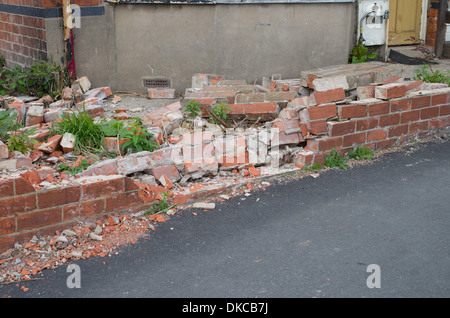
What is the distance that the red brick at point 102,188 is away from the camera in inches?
155

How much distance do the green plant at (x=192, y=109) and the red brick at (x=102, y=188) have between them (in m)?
1.63

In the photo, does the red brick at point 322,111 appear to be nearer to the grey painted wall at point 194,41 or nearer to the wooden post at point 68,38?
the grey painted wall at point 194,41

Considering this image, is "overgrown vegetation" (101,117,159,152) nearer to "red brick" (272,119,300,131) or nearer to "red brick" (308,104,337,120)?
"red brick" (272,119,300,131)

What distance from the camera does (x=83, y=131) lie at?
4973 millimetres

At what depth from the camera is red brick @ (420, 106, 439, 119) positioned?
19.3ft

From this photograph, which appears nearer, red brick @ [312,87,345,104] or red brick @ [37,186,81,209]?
red brick @ [37,186,81,209]

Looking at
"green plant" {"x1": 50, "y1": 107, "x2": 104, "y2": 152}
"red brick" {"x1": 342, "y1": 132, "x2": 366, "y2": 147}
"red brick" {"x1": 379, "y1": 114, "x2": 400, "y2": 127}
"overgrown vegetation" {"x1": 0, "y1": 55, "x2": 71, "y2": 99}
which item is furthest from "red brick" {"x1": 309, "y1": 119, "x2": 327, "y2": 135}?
"overgrown vegetation" {"x1": 0, "y1": 55, "x2": 71, "y2": 99}

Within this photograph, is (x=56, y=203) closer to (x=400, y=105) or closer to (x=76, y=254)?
(x=76, y=254)

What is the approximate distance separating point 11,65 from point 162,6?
245 cm

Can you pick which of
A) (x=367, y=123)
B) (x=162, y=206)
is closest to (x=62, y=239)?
(x=162, y=206)

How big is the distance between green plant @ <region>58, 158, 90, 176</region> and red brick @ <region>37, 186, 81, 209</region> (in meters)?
0.61

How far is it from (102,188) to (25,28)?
151 inches

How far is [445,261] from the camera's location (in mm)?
3506
